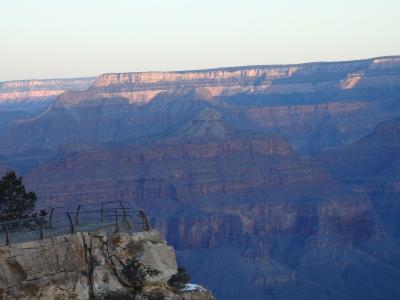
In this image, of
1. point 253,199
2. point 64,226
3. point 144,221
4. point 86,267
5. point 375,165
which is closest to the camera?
point 86,267

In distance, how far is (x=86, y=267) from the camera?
2309 cm

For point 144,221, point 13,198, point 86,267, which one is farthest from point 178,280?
point 13,198

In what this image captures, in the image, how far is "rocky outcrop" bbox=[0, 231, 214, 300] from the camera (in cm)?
2248

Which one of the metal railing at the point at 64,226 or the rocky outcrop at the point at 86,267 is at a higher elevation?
the metal railing at the point at 64,226

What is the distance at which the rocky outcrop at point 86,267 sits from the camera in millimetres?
22484

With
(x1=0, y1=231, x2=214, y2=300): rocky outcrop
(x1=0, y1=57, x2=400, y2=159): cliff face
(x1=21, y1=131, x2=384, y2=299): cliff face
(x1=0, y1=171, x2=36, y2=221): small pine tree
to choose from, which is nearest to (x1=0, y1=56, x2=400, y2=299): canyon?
(x1=21, y1=131, x2=384, y2=299): cliff face

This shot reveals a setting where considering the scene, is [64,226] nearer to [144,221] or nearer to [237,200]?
[144,221]

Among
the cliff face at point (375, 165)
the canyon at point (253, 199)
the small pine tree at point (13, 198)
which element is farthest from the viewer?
the cliff face at point (375, 165)

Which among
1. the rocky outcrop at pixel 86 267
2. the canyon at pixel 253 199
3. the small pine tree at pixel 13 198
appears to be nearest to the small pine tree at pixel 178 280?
the rocky outcrop at pixel 86 267

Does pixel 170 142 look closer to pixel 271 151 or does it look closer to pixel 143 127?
pixel 271 151

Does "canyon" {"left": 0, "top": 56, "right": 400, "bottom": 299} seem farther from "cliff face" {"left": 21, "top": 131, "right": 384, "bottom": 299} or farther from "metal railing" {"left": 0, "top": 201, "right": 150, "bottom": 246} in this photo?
"metal railing" {"left": 0, "top": 201, "right": 150, "bottom": 246}

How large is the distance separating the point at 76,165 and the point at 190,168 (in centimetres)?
1050

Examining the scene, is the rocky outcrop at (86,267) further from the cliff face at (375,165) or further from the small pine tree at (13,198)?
the cliff face at (375,165)

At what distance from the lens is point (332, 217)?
411ft
